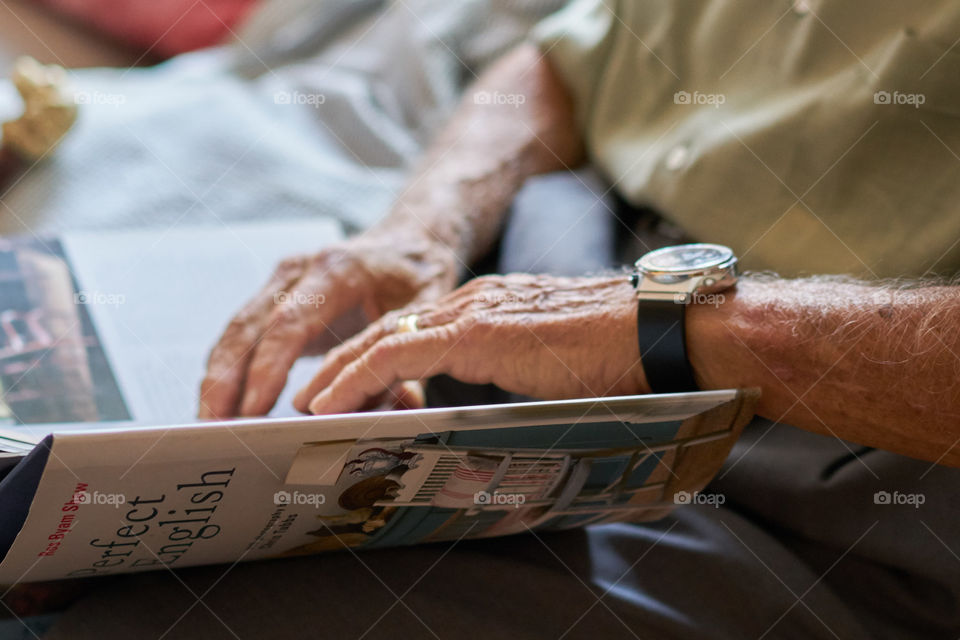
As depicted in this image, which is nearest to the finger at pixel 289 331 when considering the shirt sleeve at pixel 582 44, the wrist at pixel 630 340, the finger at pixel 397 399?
the finger at pixel 397 399

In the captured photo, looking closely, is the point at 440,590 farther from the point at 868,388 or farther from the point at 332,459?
the point at 868,388

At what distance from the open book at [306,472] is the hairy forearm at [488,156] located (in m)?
0.32

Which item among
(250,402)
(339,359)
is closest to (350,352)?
(339,359)

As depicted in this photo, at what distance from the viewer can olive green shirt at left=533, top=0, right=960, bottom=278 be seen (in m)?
0.66

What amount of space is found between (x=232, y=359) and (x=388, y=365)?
18cm

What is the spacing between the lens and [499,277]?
0.74 m

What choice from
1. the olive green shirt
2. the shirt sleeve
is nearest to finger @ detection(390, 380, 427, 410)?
the olive green shirt

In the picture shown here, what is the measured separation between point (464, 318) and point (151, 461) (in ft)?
0.98

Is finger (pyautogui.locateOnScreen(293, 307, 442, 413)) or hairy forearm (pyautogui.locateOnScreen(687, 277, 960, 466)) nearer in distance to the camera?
hairy forearm (pyautogui.locateOnScreen(687, 277, 960, 466))

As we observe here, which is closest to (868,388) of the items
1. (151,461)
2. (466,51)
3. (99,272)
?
(151,461)

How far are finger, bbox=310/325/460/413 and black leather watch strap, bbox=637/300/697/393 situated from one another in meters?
0.16

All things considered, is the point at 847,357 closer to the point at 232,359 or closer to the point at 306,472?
the point at 306,472

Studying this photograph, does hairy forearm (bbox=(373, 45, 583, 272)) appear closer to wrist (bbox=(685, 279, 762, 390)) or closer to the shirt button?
the shirt button

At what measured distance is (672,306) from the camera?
63 cm
